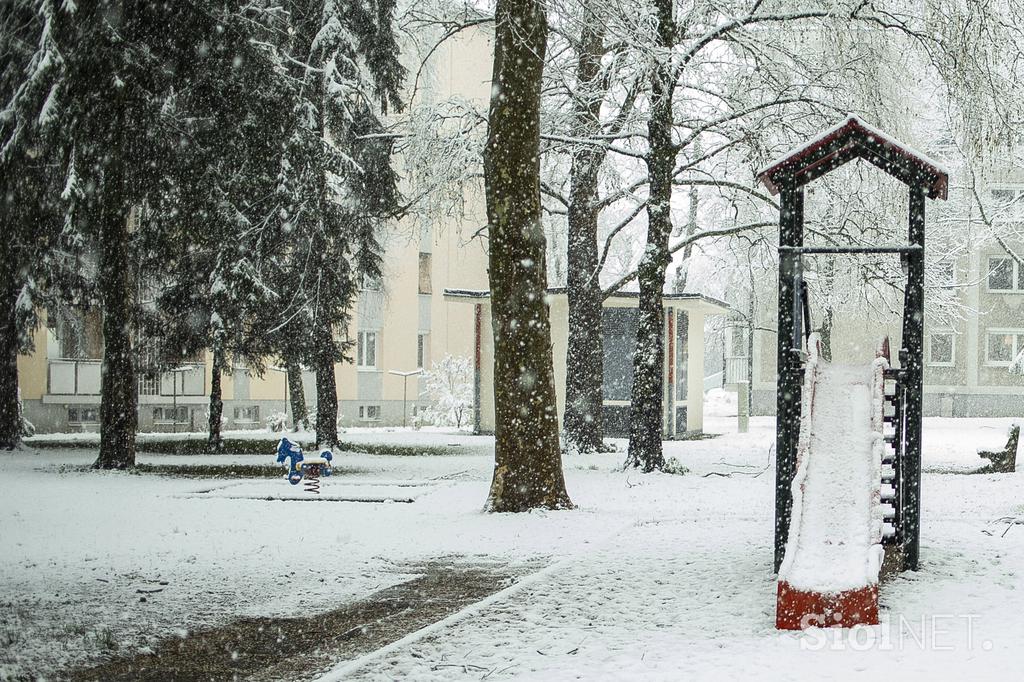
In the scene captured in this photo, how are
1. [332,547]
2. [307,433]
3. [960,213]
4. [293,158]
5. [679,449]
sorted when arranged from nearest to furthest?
1. [332,547]
2. [293,158]
3. [679,449]
4. [307,433]
5. [960,213]

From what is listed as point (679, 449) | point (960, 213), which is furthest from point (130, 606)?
point (960, 213)

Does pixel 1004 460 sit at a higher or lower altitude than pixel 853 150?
lower

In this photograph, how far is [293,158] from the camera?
680 inches

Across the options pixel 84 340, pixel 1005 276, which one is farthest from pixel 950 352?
pixel 84 340

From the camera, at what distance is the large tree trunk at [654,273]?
16.6 meters

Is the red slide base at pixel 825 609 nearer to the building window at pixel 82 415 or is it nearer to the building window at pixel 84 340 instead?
the building window at pixel 84 340

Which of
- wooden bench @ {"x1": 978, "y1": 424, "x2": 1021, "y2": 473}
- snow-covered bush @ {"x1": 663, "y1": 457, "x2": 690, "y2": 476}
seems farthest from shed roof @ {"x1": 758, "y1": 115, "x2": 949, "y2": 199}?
wooden bench @ {"x1": 978, "y1": 424, "x2": 1021, "y2": 473}

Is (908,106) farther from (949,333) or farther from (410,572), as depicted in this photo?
(949,333)

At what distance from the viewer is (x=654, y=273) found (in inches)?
660

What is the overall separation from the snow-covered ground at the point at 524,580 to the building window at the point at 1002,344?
27544 millimetres

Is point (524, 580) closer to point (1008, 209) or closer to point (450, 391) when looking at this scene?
point (450, 391)

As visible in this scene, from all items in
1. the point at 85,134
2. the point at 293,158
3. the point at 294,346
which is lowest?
the point at 294,346

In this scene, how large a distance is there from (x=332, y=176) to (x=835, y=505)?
15.5 m

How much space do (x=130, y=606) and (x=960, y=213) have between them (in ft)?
104
